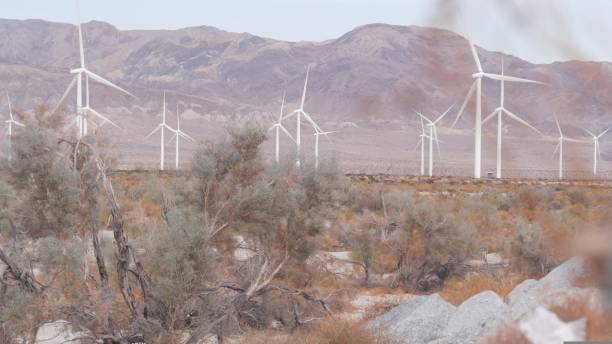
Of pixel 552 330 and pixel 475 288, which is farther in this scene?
pixel 475 288

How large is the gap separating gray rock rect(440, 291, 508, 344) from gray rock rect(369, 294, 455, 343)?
0.89ft

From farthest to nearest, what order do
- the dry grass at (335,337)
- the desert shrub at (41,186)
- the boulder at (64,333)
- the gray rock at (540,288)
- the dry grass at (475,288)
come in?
the dry grass at (475,288)
the desert shrub at (41,186)
the boulder at (64,333)
the dry grass at (335,337)
the gray rock at (540,288)

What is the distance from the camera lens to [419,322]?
1473 cm

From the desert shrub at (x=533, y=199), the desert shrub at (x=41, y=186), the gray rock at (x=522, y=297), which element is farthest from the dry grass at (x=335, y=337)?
the desert shrub at (x=533, y=199)

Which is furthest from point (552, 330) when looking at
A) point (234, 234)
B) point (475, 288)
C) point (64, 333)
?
point (475, 288)

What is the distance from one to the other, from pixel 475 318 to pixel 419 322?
4.58 ft

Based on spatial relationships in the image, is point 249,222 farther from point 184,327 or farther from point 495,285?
point 495,285

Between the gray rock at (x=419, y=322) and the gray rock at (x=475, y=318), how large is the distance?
273mm

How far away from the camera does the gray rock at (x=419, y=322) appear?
14.2 m

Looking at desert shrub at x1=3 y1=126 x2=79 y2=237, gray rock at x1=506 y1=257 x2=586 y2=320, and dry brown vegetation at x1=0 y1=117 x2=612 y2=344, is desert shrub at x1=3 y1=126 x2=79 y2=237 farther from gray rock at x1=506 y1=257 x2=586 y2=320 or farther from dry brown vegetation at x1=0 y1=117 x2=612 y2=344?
gray rock at x1=506 y1=257 x2=586 y2=320

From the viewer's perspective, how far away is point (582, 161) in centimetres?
510

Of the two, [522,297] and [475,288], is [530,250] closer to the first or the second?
[475,288]

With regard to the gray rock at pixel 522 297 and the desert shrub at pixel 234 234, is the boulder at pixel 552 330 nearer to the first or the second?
the gray rock at pixel 522 297

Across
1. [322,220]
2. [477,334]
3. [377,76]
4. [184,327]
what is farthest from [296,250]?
[377,76]
